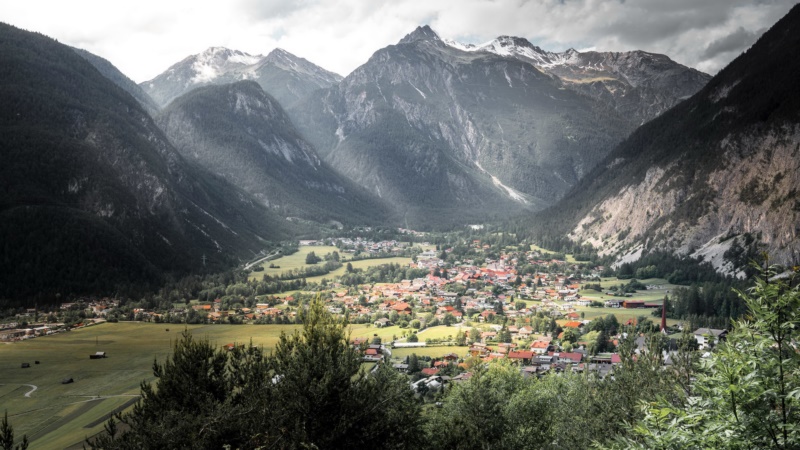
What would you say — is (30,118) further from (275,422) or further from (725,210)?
(725,210)

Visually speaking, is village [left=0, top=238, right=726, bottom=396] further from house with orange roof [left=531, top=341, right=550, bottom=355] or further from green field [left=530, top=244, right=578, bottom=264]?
green field [left=530, top=244, right=578, bottom=264]

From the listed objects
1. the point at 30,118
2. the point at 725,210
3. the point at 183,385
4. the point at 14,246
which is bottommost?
the point at 183,385

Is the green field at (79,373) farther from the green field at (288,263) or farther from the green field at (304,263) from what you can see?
the green field at (288,263)

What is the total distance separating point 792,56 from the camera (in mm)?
145250

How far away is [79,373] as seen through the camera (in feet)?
200

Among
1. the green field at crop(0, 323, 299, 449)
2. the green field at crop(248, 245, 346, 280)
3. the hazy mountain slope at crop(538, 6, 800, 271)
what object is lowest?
the green field at crop(0, 323, 299, 449)

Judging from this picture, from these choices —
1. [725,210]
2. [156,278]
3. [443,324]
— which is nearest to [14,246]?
[156,278]

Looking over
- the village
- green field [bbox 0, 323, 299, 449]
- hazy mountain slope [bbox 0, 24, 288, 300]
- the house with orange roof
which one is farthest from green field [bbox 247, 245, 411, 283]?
the house with orange roof

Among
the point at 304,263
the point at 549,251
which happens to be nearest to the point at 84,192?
the point at 304,263

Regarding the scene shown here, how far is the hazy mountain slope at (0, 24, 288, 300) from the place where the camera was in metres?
108

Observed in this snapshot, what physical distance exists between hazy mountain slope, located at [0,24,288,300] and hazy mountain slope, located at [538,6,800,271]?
12805 centimetres

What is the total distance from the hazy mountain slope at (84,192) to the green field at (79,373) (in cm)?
3021

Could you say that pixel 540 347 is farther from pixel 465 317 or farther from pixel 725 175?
pixel 725 175

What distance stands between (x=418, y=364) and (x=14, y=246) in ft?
294
